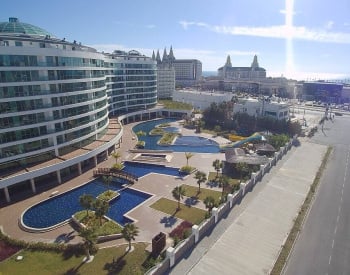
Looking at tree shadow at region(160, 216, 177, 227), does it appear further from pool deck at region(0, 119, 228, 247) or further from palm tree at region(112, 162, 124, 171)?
palm tree at region(112, 162, 124, 171)

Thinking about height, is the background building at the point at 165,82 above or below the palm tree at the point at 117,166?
above

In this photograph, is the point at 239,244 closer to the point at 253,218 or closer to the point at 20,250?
the point at 253,218

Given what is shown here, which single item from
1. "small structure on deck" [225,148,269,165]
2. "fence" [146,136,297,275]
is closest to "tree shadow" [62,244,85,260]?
"fence" [146,136,297,275]

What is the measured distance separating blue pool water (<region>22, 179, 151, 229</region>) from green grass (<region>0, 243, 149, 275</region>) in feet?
25.1

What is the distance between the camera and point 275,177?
191 ft

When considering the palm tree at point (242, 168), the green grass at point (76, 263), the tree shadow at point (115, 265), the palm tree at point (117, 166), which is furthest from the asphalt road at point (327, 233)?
the palm tree at point (117, 166)

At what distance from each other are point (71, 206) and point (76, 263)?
16.1 m

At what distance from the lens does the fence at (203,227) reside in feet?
101

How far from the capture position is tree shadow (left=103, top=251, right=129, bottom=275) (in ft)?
101

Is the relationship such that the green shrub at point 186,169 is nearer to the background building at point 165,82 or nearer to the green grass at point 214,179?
the green grass at point 214,179

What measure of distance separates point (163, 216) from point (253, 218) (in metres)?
14.4

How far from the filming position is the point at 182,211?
44.2 meters

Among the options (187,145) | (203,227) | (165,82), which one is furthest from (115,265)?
(165,82)

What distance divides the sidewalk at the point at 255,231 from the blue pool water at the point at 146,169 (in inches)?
764
